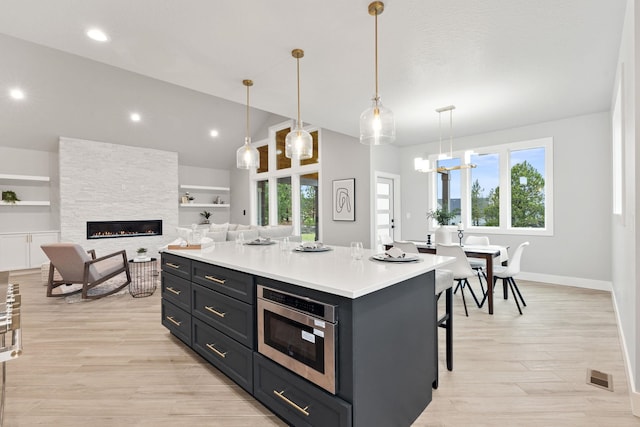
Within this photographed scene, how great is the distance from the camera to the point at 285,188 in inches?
312

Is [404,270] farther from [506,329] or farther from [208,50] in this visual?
[208,50]

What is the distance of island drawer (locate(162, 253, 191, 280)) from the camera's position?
2.48 metres

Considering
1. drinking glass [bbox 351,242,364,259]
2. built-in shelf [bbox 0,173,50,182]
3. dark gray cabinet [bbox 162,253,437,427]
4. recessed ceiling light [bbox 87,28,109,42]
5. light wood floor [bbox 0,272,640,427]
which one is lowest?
light wood floor [bbox 0,272,640,427]

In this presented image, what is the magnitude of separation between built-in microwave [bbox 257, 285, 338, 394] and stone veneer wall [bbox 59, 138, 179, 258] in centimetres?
667

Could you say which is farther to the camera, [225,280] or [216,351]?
[216,351]

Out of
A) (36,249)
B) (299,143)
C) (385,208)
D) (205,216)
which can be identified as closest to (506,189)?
(385,208)

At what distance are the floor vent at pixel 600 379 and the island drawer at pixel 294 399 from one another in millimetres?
1937

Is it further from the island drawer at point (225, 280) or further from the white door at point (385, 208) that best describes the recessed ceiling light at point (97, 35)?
the white door at point (385, 208)

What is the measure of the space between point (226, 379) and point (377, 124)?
215cm

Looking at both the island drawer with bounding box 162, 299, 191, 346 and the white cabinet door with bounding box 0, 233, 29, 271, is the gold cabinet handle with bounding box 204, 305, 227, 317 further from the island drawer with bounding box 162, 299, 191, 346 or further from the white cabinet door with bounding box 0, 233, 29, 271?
the white cabinet door with bounding box 0, 233, 29, 271

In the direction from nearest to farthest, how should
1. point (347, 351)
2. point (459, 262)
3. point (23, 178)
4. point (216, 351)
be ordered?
point (347, 351)
point (216, 351)
point (459, 262)
point (23, 178)

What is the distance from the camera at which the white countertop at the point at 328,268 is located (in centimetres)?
139

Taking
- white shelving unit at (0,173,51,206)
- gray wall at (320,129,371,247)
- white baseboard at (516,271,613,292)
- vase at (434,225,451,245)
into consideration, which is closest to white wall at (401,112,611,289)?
white baseboard at (516,271,613,292)

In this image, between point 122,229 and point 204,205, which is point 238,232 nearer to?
point 122,229
